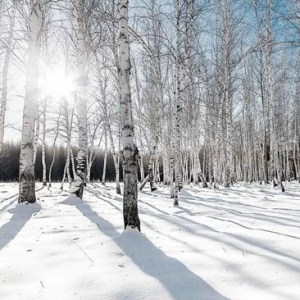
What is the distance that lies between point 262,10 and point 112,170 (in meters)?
28.7

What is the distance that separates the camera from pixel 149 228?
467 centimetres

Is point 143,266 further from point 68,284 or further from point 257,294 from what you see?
point 257,294

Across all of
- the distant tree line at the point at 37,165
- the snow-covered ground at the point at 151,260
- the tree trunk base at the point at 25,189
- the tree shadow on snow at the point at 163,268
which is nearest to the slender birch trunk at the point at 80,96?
the tree trunk base at the point at 25,189

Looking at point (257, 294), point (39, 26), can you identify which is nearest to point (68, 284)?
point (257, 294)

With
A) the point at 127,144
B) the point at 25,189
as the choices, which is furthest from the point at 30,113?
the point at 127,144

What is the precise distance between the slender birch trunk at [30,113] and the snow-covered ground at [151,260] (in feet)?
6.42

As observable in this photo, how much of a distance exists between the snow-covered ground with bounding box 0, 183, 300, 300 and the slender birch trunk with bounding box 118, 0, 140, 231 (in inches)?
13.0

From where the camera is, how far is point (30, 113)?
7.06m

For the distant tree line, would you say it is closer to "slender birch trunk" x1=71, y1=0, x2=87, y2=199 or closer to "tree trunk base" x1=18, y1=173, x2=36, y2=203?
"slender birch trunk" x1=71, y1=0, x2=87, y2=199

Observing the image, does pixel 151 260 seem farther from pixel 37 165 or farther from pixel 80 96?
pixel 37 165

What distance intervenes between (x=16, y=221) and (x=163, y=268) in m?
3.37

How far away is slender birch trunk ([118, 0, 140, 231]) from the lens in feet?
14.2

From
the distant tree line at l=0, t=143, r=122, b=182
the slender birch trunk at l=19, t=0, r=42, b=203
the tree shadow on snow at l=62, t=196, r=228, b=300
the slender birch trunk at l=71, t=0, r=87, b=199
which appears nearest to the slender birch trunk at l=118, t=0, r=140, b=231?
the tree shadow on snow at l=62, t=196, r=228, b=300

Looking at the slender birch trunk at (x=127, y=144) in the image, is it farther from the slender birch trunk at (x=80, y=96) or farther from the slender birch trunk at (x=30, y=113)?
the slender birch trunk at (x=80, y=96)
